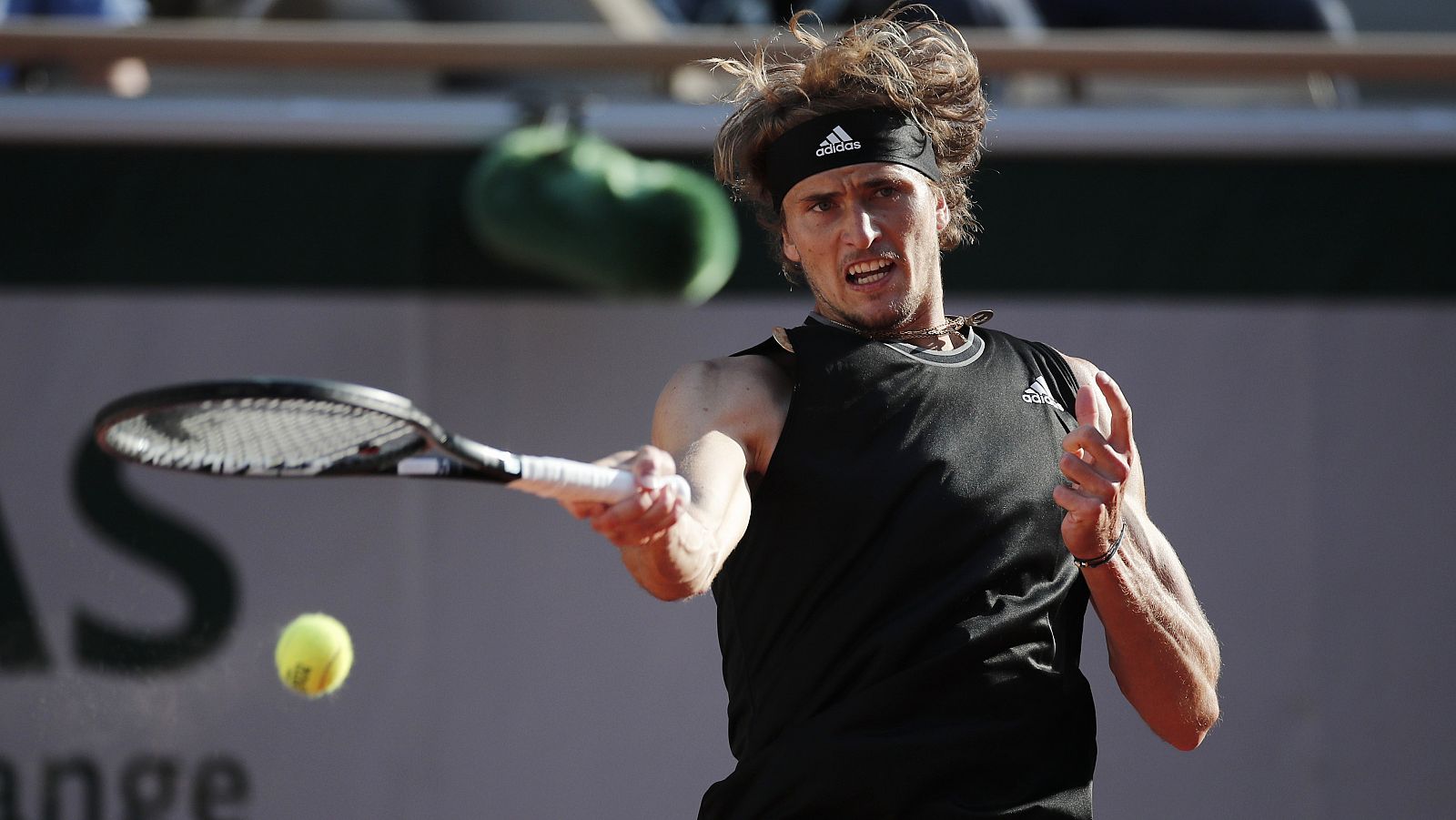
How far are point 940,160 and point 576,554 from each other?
1812mm

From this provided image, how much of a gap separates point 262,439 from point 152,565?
220 cm

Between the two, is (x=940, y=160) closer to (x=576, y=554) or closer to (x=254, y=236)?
(x=576, y=554)

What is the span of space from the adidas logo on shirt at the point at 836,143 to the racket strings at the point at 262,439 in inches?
34.8

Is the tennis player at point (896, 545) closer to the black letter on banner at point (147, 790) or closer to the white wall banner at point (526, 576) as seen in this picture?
the white wall banner at point (526, 576)

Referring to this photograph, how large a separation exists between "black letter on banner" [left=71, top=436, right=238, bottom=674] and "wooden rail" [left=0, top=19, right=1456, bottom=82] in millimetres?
1039

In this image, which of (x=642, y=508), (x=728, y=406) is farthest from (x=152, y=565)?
(x=642, y=508)

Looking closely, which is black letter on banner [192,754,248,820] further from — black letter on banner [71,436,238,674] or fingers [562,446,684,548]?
fingers [562,446,684,548]

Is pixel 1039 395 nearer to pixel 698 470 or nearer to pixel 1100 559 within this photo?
pixel 1100 559

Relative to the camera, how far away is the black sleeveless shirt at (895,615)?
218 centimetres

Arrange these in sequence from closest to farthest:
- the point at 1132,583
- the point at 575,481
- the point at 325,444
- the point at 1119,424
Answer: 1. the point at 575,481
2. the point at 325,444
3. the point at 1119,424
4. the point at 1132,583

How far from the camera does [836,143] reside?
8.09 feet

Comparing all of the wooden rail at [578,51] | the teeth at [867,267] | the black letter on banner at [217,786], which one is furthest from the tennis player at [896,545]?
the black letter on banner at [217,786]

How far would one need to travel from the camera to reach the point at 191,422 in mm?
1944

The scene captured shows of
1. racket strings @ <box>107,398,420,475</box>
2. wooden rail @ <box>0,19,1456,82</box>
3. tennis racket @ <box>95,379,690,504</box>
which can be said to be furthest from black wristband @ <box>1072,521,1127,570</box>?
wooden rail @ <box>0,19,1456,82</box>
